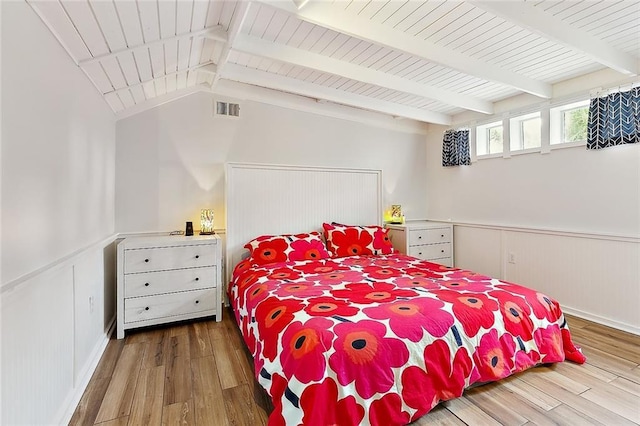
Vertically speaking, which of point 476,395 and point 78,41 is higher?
point 78,41

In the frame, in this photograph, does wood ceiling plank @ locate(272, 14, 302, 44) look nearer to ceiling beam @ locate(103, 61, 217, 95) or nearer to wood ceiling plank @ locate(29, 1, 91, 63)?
ceiling beam @ locate(103, 61, 217, 95)

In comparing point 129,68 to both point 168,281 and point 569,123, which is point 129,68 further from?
point 569,123

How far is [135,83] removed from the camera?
2.54 meters

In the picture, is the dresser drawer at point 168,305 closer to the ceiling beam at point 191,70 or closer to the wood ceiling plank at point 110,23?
the ceiling beam at point 191,70

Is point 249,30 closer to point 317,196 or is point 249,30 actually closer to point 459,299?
point 317,196

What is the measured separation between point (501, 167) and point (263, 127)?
2825 mm

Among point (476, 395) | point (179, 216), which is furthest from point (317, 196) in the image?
point (476, 395)

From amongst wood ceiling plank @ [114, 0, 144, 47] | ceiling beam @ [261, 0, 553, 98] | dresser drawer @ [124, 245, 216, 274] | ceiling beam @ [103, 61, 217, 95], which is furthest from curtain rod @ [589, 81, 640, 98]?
dresser drawer @ [124, 245, 216, 274]

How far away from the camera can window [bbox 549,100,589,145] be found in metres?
2.99

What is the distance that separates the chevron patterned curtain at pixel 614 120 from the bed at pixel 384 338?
168 cm

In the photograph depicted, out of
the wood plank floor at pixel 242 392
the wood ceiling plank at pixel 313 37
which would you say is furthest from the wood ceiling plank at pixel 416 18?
the wood plank floor at pixel 242 392

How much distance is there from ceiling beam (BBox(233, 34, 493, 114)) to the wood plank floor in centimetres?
231

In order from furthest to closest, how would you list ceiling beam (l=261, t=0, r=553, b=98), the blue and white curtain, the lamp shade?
the blue and white curtain → the lamp shade → ceiling beam (l=261, t=0, r=553, b=98)

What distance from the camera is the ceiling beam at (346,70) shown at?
7.77ft
